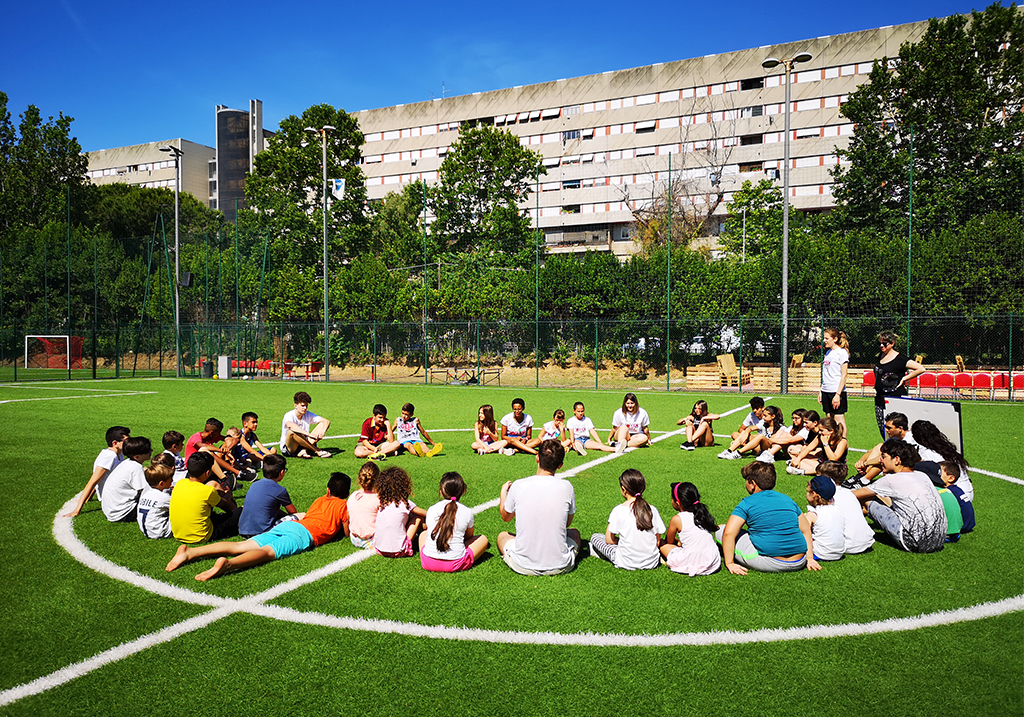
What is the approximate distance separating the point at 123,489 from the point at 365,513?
2.83m

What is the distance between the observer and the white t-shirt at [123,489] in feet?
24.3

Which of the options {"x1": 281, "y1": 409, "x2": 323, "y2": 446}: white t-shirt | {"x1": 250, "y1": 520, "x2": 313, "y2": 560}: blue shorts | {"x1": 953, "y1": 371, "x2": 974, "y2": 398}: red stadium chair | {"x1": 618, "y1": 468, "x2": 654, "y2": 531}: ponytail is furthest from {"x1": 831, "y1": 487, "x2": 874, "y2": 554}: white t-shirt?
{"x1": 953, "y1": 371, "x2": 974, "y2": 398}: red stadium chair

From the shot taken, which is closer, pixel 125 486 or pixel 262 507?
pixel 262 507

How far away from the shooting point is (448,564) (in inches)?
236

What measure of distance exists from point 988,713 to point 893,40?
63261mm

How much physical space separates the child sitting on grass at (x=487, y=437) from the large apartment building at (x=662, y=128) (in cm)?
4748

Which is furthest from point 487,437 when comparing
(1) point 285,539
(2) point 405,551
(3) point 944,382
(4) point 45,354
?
(4) point 45,354

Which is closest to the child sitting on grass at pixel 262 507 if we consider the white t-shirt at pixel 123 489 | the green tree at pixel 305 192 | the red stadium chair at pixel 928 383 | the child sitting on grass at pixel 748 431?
the white t-shirt at pixel 123 489

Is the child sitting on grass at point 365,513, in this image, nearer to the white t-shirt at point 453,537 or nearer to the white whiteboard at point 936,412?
the white t-shirt at point 453,537

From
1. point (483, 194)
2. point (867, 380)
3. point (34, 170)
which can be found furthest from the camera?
point (34, 170)

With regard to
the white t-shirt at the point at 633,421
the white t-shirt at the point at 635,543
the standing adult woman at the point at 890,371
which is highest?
the standing adult woman at the point at 890,371

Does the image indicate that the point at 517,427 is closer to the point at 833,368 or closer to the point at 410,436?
the point at 410,436

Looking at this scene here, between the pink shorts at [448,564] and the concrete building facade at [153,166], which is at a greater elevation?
the concrete building facade at [153,166]

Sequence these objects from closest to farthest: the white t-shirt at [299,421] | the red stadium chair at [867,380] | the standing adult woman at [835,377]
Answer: the standing adult woman at [835,377]
the white t-shirt at [299,421]
the red stadium chair at [867,380]
